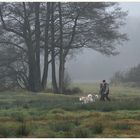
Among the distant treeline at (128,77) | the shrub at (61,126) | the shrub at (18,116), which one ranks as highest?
the distant treeline at (128,77)

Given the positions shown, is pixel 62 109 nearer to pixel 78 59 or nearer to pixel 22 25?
pixel 22 25

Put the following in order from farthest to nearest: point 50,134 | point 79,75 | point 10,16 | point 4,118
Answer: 1. point 79,75
2. point 10,16
3. point 4,118
4. point 50,134

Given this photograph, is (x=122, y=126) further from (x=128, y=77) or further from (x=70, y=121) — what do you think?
(x=128, y=77)

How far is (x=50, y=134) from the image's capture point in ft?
60.7

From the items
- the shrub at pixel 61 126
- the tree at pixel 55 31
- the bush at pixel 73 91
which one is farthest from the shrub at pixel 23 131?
the tree at pixel 55 31

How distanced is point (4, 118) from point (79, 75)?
108 ft

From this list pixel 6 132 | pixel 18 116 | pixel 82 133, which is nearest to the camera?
pixel 82 133

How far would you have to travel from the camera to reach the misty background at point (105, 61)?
55844 mm

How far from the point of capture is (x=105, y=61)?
61.0 meters

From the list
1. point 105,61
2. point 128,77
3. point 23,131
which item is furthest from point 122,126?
point 105,61

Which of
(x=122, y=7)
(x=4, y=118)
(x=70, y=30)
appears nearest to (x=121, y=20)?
(x=122, y=7)

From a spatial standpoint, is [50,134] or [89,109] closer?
[50,134]

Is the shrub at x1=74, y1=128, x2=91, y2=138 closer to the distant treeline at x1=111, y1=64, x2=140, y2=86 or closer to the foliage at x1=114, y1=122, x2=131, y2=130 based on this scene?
the foliage at x1=114, y1=122, x2=131, y2=130

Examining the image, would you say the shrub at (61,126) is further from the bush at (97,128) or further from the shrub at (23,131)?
the shrub at (23,131)
